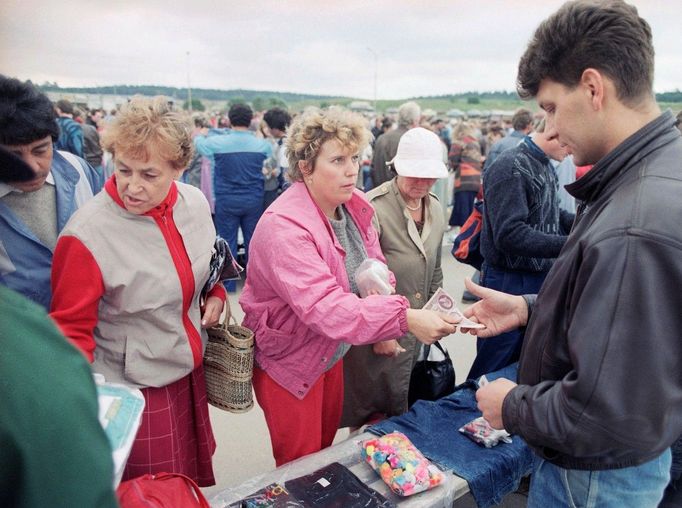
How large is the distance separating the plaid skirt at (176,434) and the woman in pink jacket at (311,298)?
0.29 metres

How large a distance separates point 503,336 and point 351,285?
1434mm

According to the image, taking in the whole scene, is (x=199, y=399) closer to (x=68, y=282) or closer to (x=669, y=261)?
(x=68, y=282)

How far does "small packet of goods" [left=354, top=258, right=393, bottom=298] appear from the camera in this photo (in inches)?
89.4

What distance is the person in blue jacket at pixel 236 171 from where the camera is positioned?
5758mm

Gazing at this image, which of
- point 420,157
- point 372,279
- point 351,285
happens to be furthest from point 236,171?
point 372,279

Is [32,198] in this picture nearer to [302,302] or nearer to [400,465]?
[302,302]

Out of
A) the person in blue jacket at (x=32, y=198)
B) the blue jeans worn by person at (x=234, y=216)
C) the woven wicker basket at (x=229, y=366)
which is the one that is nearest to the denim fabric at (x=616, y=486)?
the woven wicker basket at (x=229, y=366)

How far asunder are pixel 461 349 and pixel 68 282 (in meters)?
4.00

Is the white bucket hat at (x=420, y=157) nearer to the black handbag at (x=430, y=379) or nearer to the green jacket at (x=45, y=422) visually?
the black handbag at (x=430, y=379)

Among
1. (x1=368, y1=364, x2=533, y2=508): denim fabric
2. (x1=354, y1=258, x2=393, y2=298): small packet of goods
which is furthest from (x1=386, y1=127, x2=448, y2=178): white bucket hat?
(x1=368, y1=364, x2=533, y2=508): denim fabric

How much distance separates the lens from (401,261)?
117 inches

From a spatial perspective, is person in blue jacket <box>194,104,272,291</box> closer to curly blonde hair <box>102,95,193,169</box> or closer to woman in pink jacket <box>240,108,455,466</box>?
woman in pink jacket <box>240,108,455,466</box>

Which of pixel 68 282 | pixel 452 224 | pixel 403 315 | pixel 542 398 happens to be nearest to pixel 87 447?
pixel 542 398

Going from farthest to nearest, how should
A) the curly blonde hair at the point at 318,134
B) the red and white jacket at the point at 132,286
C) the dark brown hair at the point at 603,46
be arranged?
the curly blonde hair at the point at 318,134 < the red and white jacket at the point at 132,286 < the dark brown hair at the point at 603,46
